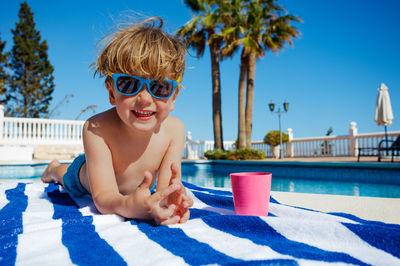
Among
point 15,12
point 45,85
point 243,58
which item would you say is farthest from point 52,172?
point 15,12

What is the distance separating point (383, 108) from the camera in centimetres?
1038

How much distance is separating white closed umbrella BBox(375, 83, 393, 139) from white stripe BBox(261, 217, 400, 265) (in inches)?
438

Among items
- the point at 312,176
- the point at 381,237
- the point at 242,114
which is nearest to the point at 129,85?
the point at 381,237

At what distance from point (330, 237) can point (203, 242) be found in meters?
0.45

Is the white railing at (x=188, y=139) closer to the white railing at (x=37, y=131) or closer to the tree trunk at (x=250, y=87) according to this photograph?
the white railing at (x=37, y=131)

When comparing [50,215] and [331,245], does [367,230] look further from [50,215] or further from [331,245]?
[50,215]

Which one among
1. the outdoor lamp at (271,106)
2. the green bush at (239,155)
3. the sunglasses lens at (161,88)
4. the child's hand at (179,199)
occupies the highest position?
the outdoor lamp at (271,106)

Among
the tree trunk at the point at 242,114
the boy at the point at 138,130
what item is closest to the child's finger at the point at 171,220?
the boy at the point at 138,130

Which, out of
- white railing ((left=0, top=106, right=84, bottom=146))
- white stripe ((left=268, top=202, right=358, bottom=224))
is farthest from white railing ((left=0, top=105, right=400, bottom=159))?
white stripe ((left=268, top=202, right=358, bottom=224))

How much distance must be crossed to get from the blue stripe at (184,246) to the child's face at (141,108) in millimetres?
450

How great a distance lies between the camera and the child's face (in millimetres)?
1301

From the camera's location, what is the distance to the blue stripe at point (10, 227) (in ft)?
2.88

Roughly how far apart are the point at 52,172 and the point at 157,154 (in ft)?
6.29

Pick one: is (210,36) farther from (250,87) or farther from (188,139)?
(188,139)
